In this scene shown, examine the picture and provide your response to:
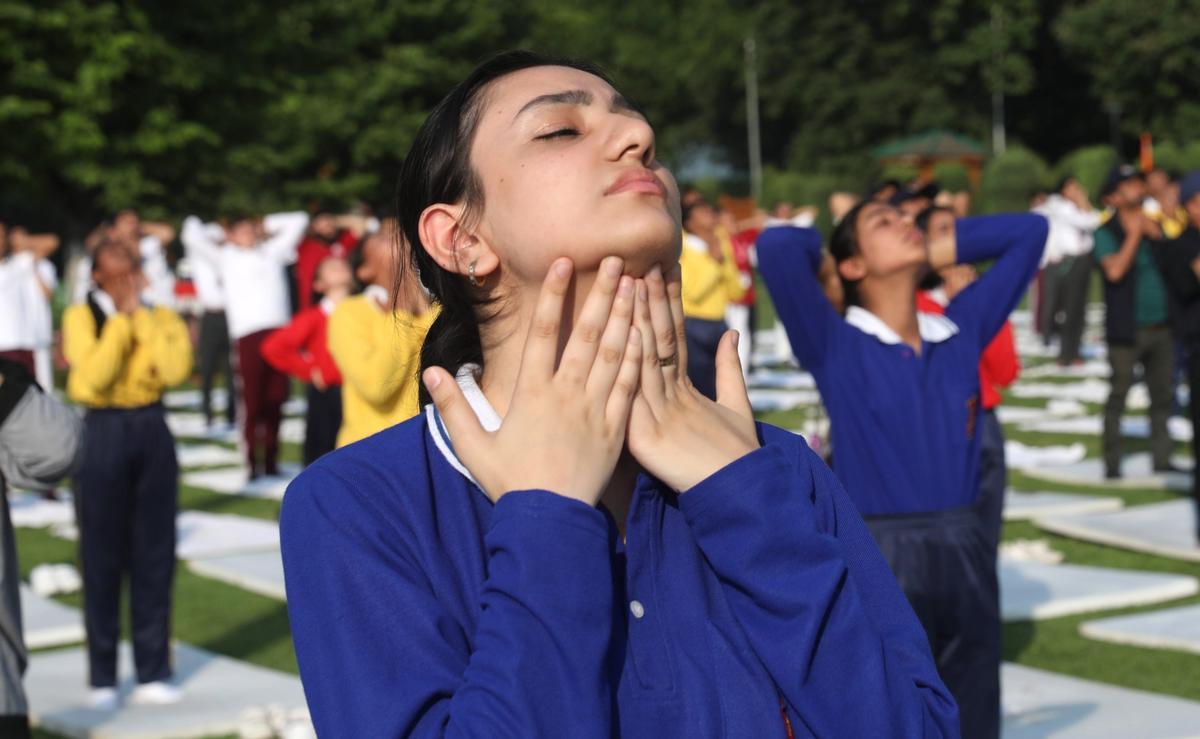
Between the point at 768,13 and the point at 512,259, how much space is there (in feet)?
196

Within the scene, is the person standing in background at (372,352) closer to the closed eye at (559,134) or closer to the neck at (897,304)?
the neck at (897,304)

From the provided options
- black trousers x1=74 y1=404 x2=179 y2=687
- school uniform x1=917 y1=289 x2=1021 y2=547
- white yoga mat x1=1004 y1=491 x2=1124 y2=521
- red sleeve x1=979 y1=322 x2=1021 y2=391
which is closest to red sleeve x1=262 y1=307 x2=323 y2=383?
black trousers x1=74 y1=404 x2=179 y2=687

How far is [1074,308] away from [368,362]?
13718mm

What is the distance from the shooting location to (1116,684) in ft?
23.4

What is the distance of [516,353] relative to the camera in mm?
2352

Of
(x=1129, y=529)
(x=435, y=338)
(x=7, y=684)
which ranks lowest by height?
(x=1129, y=529)

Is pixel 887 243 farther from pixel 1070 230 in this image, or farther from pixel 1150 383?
pixel 1070 230

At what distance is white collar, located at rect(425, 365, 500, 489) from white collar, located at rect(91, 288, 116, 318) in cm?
615

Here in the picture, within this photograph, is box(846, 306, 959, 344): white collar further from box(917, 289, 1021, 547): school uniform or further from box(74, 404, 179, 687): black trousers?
box(74, 404, 179, 687): black trousers

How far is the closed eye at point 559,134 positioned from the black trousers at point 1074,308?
58.6 ft

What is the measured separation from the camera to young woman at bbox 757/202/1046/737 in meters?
4.99

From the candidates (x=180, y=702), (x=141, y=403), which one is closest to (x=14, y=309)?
(x=141, y=403)

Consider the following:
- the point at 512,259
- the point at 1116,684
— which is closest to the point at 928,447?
the point at 1116,684

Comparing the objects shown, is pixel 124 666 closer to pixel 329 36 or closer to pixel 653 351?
pixel 653 351
